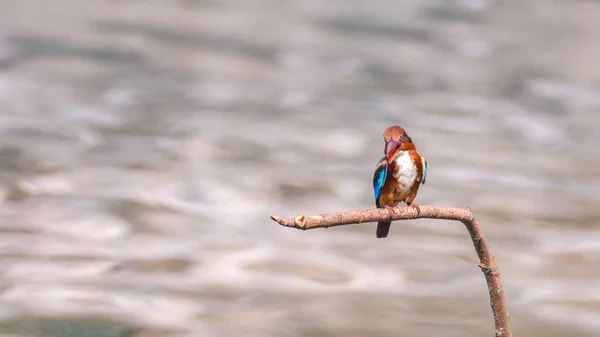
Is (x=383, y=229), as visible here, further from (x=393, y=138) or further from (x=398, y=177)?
(x=393, y=138)

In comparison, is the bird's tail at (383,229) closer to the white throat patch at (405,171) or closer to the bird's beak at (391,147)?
the white throat patch at (405,171)

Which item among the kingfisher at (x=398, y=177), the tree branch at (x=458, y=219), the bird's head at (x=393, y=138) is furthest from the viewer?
the kingfisher at (x=398, y=177)

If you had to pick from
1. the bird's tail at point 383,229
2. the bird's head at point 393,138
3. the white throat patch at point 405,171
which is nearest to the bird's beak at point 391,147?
the bird's head at point 393,138

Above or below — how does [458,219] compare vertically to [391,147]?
below

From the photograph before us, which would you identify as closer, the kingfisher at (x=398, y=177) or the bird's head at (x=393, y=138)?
the bird's head at (x=393, y=138)

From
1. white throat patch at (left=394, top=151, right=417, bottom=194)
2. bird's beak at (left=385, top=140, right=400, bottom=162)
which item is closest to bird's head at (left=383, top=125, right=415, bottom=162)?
bird's beak at (left=385, top=140, right=400, bottom=162)

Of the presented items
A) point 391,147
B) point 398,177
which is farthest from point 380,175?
point 391,147

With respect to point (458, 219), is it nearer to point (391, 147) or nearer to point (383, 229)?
point (391, 147)

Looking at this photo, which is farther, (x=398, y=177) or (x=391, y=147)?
(x=398, y=177)

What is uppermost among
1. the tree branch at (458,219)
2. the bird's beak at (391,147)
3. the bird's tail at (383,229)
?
the bird's beak at (391,147)

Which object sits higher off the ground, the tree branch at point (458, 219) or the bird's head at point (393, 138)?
the bird's head at point (393, 138)

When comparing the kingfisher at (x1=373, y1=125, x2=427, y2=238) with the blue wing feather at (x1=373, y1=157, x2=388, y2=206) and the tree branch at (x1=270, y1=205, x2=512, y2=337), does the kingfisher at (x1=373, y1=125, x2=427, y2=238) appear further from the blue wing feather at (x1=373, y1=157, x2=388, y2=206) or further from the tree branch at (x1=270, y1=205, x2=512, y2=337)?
the tree branch at (x1=270, y1=205, x2=512, y2=337)

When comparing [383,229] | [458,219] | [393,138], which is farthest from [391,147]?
[383,229]

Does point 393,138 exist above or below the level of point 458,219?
above
